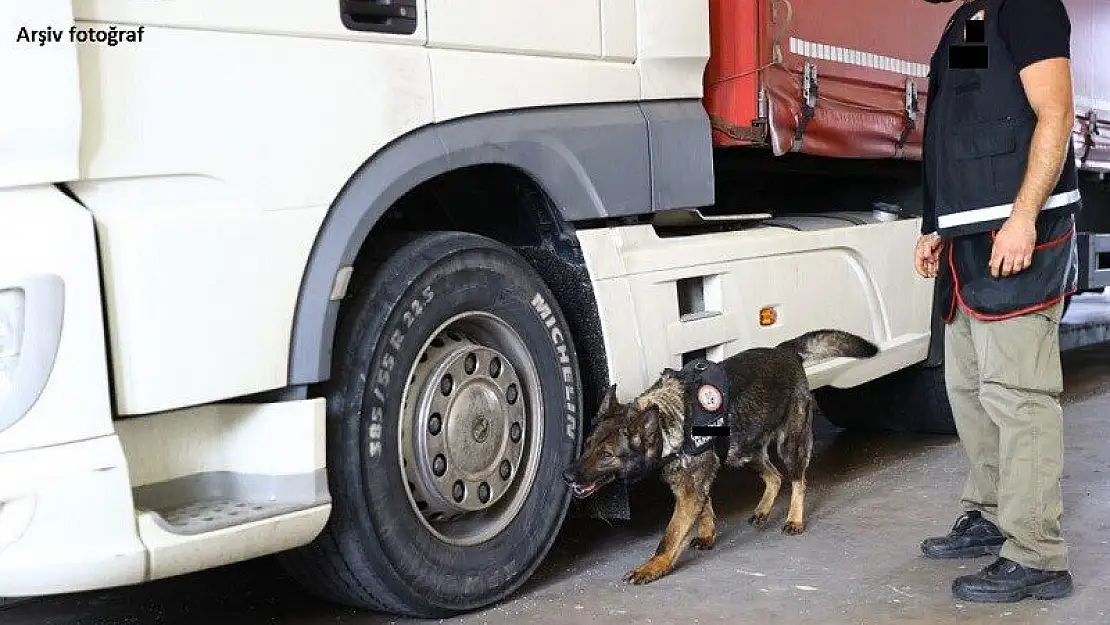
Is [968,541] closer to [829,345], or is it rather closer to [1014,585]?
[1014,585]

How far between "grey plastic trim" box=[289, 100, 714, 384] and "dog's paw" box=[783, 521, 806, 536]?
119cm

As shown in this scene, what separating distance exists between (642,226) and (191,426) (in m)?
1.63

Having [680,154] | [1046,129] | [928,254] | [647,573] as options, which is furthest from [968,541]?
[680,154]

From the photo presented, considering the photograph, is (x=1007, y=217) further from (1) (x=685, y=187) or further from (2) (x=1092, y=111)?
(2) (x=1092, y=111)

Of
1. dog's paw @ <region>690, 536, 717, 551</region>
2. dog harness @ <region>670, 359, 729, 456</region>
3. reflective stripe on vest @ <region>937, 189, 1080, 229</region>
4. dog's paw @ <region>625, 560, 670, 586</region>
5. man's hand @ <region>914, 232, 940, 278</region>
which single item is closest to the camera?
reflective stripe on vest @ <region>937, 189, 1080, 229</region>

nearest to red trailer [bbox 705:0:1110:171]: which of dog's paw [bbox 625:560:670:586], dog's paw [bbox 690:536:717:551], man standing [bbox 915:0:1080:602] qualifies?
man standing [bbox 915:0:1080:602]

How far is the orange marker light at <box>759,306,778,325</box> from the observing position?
4602 mm

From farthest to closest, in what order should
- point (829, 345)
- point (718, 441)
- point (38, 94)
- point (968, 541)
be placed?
point (829, 345) < point (718, 441) < point (968, 541) < point (38, 94)

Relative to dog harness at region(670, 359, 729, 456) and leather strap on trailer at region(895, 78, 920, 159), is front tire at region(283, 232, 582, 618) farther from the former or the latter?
leather strap on trailer at region(895, 78, 920, 159)

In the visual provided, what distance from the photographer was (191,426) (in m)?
3.00

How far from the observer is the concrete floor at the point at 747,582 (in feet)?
12.0

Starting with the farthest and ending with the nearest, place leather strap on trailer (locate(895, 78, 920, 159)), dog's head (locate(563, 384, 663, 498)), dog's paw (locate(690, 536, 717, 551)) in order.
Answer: leather strap on trailer (locate(895, 78, 920, 159))
dog's paw (locate(690, 536, 717, 551))
dog's head (locate(563, 384, 663, 498))

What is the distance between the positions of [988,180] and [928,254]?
50 cm

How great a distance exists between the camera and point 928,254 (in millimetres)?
4234
